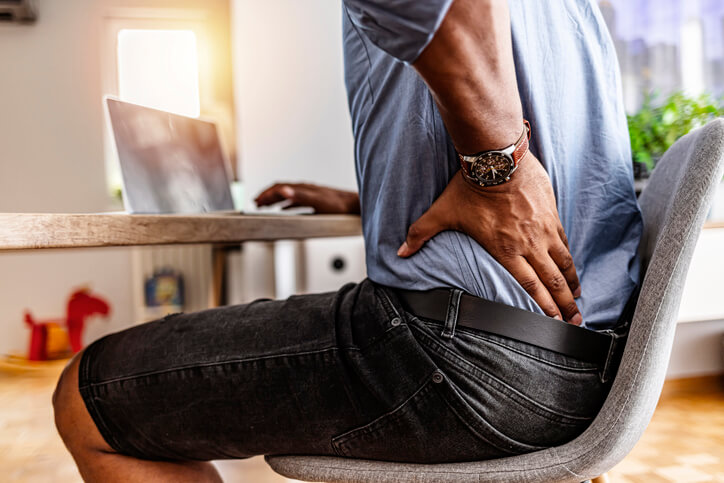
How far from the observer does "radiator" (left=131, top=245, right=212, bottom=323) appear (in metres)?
3.95

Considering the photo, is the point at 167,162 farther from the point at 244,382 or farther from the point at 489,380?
the point at 489,380

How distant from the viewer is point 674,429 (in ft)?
6.26

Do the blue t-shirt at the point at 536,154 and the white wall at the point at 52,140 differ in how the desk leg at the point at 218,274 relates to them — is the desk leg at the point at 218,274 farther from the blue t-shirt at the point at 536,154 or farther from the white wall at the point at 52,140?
the white wall at the point at 52,140

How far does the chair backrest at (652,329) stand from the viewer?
509 millimetres

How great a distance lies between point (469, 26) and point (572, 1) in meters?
0.21

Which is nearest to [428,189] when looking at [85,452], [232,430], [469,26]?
[469,26]

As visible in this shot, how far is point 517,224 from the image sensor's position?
519 millimetres

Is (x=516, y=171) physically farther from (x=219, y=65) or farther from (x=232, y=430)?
(x=219, y=65)

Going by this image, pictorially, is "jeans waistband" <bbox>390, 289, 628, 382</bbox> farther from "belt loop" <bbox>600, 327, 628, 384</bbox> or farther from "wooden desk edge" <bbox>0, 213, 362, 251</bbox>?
"wooden desk edge" <bbox>0, 213, 362, 251</bbox>

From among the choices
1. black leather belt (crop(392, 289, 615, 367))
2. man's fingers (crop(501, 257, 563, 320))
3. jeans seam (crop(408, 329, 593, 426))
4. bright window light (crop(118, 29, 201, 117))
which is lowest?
jeans seam (crop(408, 329, 593, 426))

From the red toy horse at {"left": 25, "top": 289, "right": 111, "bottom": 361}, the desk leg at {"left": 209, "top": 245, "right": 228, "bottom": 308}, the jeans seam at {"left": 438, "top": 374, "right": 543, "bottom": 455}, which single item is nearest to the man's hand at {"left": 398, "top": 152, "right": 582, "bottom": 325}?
the jeans seam at {"left": 438, "top": 374, "right": 543, "bottom": 455}

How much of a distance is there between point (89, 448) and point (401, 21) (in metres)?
0.49

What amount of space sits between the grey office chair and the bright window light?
3844mm

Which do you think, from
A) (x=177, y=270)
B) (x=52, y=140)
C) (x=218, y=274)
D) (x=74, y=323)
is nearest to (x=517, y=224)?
(x=218, y=274)
